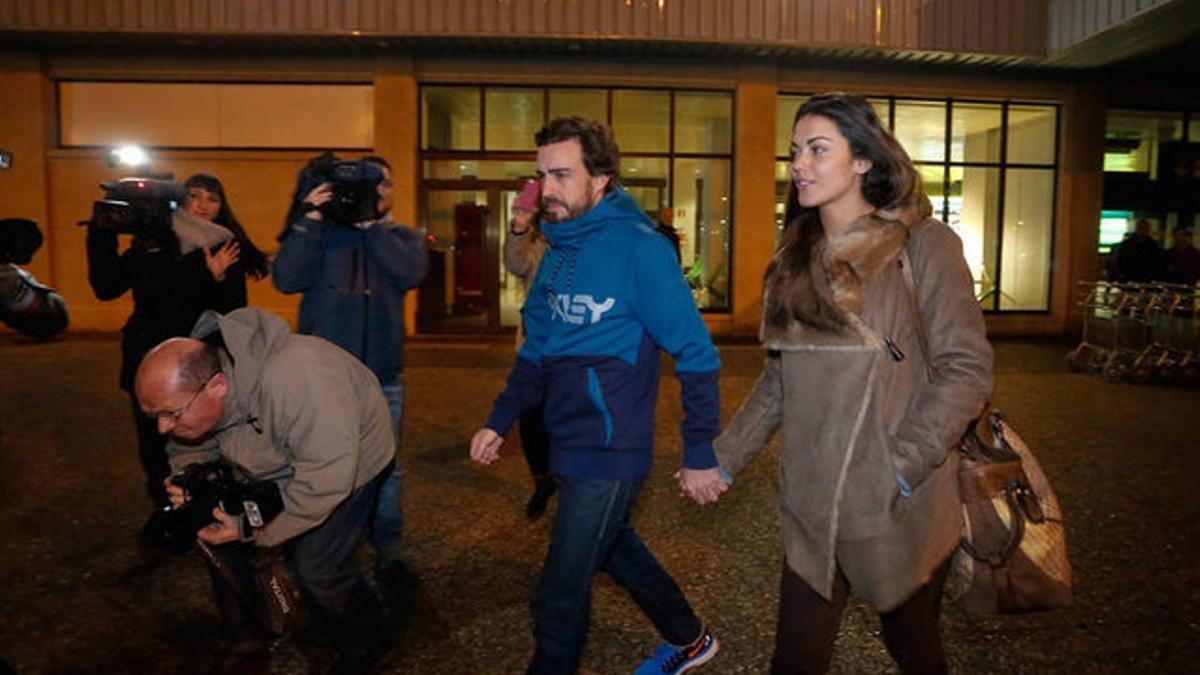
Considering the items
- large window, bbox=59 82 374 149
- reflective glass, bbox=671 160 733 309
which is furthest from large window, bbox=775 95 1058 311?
large window, bbox=59 82 374 149

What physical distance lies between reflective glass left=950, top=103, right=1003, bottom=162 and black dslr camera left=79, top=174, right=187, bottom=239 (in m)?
→ 13.5

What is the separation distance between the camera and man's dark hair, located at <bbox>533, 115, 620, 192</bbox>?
301 cm

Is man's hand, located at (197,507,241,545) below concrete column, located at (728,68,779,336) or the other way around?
below

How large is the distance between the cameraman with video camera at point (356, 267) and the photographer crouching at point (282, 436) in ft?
3.55

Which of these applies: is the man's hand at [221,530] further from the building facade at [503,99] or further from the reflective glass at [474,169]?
the reflective glass at [474,169]

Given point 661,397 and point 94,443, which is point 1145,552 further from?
point 94,443

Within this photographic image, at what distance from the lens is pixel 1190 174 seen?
1595 cm

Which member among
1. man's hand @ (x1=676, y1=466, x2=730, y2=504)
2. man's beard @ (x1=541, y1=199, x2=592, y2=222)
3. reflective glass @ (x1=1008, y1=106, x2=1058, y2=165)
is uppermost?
reflective glass @ (x1=1008, y1=106, x2=1058, y2=165)

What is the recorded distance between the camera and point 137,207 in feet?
14.3

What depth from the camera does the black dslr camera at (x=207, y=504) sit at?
2977mm

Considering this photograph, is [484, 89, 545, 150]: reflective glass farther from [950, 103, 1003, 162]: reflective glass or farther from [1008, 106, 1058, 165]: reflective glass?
[1008, 106, 1058, 165]: reflective glass

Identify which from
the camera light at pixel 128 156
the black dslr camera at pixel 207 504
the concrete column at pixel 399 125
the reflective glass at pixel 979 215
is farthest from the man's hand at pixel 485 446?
the reflective glass at pixel 979 215

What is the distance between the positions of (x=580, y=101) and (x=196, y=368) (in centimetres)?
1218

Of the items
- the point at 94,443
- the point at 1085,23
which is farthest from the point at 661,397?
the point at 1085,23
